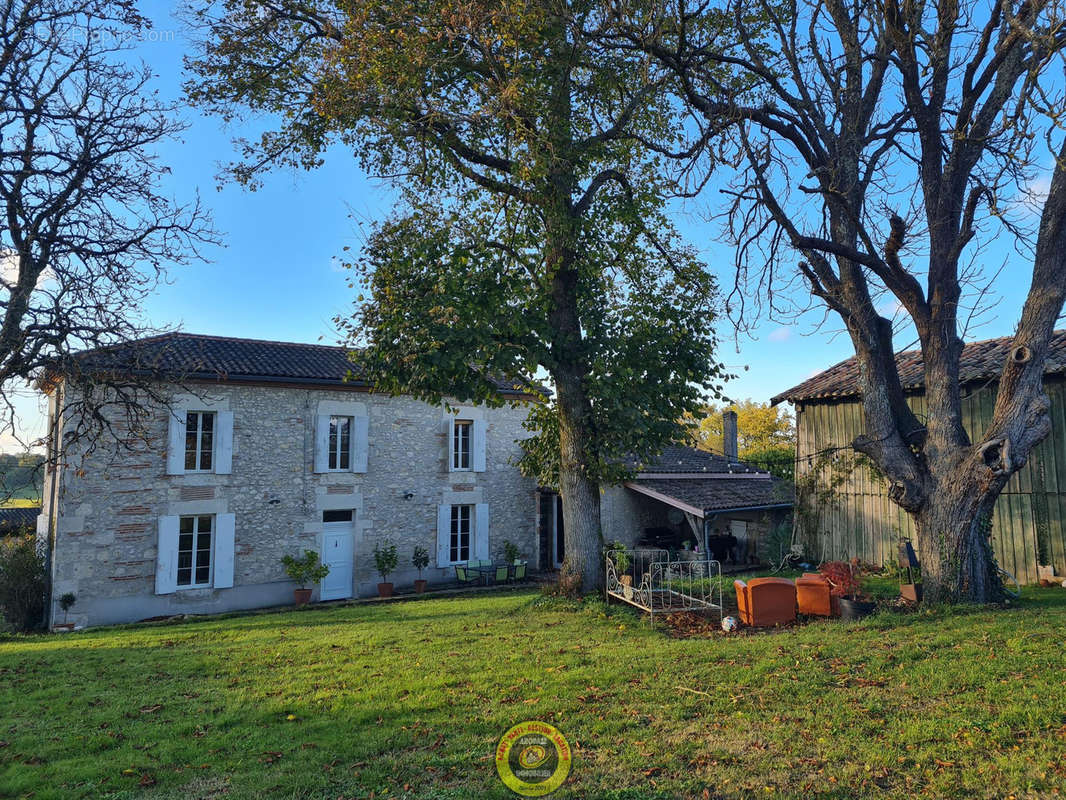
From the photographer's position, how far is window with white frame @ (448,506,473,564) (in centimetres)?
1788

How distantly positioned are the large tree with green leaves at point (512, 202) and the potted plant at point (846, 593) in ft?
10.4

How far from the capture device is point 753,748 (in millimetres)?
4434

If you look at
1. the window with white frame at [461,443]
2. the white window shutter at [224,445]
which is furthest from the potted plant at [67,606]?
the window with white frame at [461,443]

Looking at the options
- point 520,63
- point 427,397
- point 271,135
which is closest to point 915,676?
point 427,397

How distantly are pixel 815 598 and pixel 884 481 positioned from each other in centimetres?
534

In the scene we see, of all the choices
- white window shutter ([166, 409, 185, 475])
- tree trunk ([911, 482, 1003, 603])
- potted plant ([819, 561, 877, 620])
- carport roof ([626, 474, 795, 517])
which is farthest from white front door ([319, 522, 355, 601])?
tree trunk ([911, 482, 1003, 603])

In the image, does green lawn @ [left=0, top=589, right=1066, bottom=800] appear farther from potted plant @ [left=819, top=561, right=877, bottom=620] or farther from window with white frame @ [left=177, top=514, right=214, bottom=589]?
window with white frame @ [left=177, top=514, right=214, bottom=589]

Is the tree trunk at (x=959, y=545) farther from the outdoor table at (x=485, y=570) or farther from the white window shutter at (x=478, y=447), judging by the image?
the white window shutter at (x=478, y=447)

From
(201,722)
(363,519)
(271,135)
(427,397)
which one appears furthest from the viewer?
(363,519)

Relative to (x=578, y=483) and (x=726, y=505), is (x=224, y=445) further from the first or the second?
(x=726, y=505)

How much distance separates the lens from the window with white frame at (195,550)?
14.2m

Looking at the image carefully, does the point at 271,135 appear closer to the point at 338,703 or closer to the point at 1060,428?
the point at 338,703

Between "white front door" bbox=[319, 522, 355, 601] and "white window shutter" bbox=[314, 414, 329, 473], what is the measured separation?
1.52 metres

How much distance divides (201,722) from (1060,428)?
13429 mm
